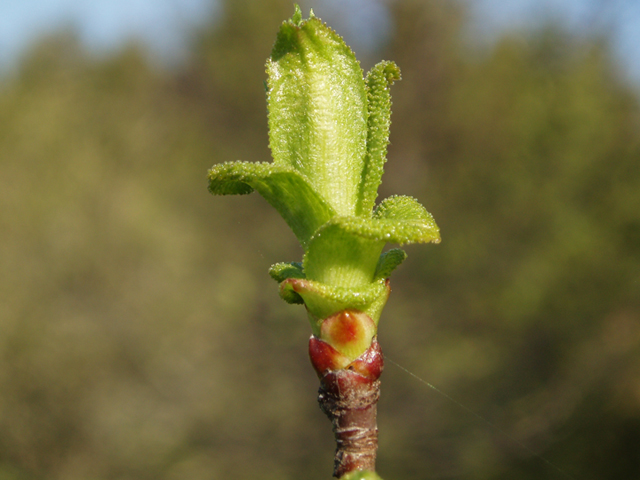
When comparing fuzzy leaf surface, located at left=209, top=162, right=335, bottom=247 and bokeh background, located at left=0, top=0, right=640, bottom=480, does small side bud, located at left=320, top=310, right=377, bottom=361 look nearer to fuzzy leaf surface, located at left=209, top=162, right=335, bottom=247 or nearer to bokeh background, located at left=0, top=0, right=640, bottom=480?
fuzzy leaf surface, located at left=209, top=162, right=335, bottom=247

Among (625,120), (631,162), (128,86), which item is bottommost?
(631,162)

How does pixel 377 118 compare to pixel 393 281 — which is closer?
pixel 377 118

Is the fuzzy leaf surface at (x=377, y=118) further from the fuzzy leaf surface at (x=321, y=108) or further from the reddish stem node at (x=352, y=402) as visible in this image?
the reddish stem node at (x=352, y=402)

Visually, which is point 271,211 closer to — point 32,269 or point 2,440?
point 32,269

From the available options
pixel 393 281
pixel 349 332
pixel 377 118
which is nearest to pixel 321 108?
pixel 377 118

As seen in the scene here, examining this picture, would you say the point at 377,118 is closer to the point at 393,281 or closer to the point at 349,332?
the point at 349,332

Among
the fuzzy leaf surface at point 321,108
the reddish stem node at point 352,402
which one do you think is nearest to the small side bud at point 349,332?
the reddish stem node at point 352,402

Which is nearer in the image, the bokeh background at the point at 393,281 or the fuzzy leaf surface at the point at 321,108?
the fuzzy leaf surface at the point at 321,108

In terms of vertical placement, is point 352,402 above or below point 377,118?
below

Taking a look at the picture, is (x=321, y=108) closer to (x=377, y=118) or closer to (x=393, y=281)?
(x=377, y=118)

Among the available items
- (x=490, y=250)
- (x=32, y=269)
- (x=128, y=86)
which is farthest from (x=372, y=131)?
(x=128, y=86)

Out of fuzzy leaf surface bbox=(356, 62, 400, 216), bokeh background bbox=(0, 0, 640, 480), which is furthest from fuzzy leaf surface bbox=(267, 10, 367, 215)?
bokeh background bbox=(0, 0, 640, 480)
